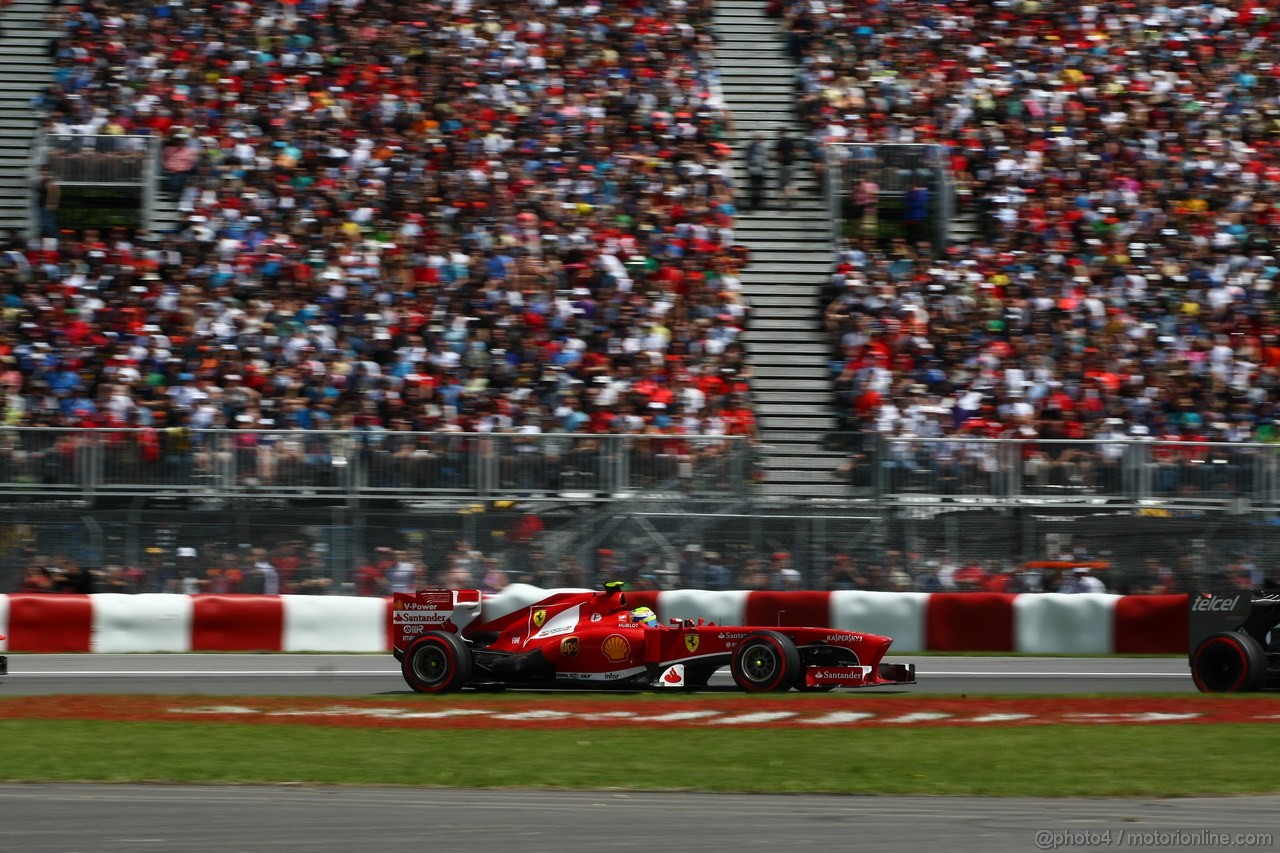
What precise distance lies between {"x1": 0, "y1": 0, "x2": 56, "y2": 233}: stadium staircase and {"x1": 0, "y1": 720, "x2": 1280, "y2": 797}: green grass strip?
14.4m

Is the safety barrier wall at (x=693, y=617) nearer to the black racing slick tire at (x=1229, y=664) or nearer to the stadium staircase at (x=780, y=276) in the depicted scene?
the stadium staircase at (x=780, y=276)

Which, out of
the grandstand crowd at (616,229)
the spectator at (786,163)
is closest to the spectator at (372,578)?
the grandstand crowd at (616,229)

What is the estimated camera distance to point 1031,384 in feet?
67.6

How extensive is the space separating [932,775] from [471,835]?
2.86 meters

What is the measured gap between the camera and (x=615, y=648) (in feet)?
43.5

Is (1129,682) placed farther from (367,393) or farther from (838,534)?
(367,393)

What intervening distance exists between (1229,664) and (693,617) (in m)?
5.53

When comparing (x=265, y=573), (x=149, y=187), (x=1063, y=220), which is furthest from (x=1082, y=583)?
(x=149, y=187)

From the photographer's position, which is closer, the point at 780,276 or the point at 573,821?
the point at 573,821

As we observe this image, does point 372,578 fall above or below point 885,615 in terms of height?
above

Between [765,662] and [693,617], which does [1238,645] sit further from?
[693,617]

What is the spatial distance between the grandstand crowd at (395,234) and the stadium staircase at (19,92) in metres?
0.53

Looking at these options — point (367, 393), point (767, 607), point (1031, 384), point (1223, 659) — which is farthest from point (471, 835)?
point (1031, 384)

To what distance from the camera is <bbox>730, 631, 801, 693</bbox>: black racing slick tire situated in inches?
508
